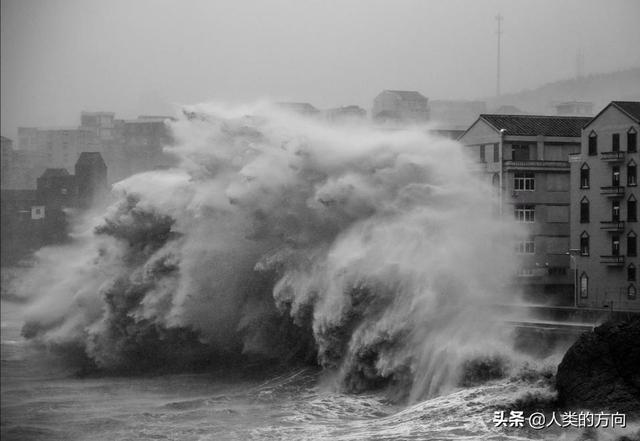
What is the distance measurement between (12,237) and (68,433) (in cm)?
1964

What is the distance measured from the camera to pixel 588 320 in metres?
19.2

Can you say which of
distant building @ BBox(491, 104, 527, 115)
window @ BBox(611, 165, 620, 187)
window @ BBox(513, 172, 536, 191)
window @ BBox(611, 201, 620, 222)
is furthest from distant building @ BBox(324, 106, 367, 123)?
window @ BBox(611, 201, 620, 222)

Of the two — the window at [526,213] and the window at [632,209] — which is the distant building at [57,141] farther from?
the window at [632,209]

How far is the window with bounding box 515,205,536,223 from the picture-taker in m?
26.3

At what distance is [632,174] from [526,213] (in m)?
4.13

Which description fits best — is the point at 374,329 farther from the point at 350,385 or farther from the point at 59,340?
the point at 59,340

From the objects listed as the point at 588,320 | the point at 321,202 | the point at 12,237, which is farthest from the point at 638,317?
the point at 12,237

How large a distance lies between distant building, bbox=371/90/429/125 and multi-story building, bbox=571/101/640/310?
7.25 m

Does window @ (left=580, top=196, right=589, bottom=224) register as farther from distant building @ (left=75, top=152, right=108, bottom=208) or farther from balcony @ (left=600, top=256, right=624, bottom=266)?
distant building @ (left=75, top=152, right=108, bottom=208)

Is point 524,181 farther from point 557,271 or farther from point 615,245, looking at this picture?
point 615,245

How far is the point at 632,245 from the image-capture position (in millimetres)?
22641

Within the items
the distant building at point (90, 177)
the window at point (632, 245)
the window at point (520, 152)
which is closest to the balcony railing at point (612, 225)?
the window at point (632, 245)

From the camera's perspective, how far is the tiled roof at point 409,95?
32.1 metres

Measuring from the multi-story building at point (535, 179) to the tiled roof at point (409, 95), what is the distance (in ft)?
13.3
